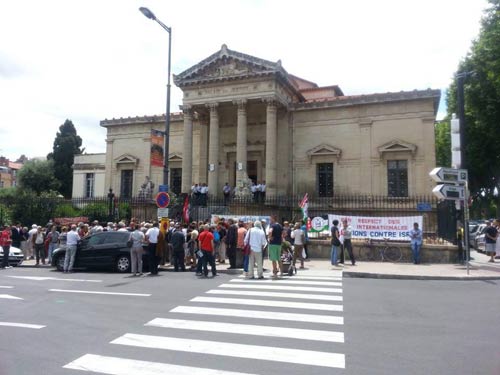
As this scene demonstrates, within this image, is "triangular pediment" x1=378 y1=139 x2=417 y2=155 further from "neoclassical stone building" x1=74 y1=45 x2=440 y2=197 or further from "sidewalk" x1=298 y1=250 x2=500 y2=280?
"sidewalk" x1=298 y1=250 x2=500 y2=280

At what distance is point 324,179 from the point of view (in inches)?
1253

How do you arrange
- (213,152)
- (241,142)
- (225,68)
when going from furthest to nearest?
(213,152) → (225,68) → (241,142)

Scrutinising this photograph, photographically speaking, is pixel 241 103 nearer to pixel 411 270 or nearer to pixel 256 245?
pixel 256 245

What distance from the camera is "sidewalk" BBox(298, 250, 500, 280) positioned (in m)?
13.7

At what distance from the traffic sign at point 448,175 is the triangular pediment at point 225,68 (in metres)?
16.4

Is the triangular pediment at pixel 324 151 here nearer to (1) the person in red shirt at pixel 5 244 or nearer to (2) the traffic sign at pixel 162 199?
(2) the traffic sign at pixel 162 199

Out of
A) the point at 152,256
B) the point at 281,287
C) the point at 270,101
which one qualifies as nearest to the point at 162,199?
the point at 152,256

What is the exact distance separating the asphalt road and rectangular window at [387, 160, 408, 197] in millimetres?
18134

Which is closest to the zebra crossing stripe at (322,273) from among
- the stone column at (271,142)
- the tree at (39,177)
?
the stone column at (271,142)

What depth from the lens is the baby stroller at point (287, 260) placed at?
14.3 m

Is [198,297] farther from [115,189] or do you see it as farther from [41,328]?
[115,189]

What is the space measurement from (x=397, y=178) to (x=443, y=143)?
15489 millimetres

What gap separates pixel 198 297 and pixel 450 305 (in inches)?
228

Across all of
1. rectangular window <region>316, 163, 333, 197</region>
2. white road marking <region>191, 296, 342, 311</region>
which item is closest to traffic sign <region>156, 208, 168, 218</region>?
white road marking <region>191, 296, 342, 311</region>
